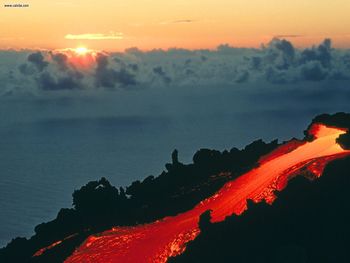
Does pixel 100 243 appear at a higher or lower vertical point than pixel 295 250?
higher

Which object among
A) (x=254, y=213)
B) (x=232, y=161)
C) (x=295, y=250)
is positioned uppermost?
(x=232, y=161)

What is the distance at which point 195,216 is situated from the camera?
182ft

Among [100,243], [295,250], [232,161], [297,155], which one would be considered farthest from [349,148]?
[100,243]

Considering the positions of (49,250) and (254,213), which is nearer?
(254,213)

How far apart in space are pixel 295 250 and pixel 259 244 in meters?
3.72

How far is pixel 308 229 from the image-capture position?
46.3 meters

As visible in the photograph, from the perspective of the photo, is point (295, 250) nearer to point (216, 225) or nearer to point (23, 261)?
point (216, 225)

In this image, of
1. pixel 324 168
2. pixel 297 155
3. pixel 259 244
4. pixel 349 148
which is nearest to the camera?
pixel 259 244

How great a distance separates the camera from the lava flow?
168ft

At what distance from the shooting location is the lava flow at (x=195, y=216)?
51.1m

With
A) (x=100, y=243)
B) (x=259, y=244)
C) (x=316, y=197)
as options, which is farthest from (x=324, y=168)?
(x=100, y=243)

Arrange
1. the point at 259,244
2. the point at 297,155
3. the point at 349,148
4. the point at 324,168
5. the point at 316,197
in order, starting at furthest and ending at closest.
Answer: the point at 297,155, the point at 349,148, the point at 324,168, the point at 316,197, the point at 259,244

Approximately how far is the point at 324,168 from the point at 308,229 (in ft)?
28.2

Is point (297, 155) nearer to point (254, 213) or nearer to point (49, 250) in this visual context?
point (254, 213)
